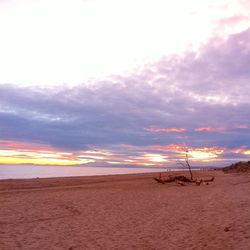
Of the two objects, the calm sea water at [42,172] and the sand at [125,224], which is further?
the calm sea water at [42,172]

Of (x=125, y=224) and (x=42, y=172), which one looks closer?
(x=125, y=224)

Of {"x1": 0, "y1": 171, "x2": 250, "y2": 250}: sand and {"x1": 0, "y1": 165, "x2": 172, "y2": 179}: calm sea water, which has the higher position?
{"x1": 0, "y1": 165, "x2": 172, "y2": 179}: calm sea water

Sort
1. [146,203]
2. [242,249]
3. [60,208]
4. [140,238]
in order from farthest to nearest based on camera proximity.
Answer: [146,203]
[60,208]
[140,238]
[242,249]

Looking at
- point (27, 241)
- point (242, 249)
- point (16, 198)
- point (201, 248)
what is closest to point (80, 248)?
point (27, 241)

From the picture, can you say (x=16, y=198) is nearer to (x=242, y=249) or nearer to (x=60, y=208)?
(x=60, y=208)

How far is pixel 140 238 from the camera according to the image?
47.6 ft

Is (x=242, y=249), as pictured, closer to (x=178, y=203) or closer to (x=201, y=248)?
(x=201, y=248)

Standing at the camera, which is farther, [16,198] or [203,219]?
[16,198]

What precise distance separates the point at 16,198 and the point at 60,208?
16.5 ft

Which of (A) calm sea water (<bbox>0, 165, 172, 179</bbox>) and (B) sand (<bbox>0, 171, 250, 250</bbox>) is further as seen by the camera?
(A) calm sea water (<bbox>0, 165, 172, 179</bbox>)

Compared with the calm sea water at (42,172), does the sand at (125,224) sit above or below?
below

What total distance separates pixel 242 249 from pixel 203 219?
17.7 feet

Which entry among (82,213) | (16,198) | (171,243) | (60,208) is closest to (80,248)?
(171,243)

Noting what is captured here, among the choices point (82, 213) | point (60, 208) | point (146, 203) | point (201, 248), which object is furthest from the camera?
point (146, 203)
